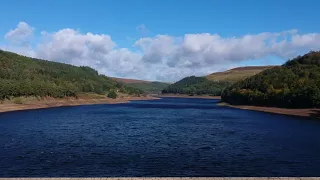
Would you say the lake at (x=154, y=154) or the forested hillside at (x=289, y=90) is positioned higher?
the forested hillside at (x=289, y=90)

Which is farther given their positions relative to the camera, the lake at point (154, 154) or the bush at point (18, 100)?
the bush at point (18, 100)

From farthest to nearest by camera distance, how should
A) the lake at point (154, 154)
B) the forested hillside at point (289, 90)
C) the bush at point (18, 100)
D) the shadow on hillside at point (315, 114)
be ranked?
1. the bush at point (18, 100)
2. the forested hillside at point (289, 90)
3. the shadow on hillside at point (315, 114)
4. the lake at point (154, 154)

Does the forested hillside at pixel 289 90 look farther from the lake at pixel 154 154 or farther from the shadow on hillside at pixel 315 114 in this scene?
the lake at pixel 154 154

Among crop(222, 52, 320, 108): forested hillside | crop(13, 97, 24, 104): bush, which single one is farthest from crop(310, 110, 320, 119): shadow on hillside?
crop(13, 97, 24, 104): bush

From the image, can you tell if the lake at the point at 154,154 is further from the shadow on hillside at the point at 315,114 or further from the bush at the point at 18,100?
the bush at the point at 18,100

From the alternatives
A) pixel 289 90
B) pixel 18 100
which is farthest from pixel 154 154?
pixel 18 100

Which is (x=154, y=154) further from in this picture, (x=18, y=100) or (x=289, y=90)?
(x=18, y=100)

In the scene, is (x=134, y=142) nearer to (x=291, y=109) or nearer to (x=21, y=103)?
(x=291, y=109)

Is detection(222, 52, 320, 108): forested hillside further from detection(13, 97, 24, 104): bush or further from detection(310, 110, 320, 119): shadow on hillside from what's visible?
detection(13, 97, 24, 104): bush

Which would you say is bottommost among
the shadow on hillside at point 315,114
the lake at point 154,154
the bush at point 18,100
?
the lake at point 154,154

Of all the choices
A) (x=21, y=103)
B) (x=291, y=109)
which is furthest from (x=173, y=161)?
(x=21, y=103)

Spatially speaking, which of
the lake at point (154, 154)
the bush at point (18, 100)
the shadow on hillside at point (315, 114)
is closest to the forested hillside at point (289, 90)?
the shadow on hillside at point (315, 114)

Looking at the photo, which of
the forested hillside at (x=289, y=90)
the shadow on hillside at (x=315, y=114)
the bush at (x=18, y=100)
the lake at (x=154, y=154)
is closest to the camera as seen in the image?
the lake at (x=154, y=154)

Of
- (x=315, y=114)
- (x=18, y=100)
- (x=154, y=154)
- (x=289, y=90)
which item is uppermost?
(x=289, y=90)
